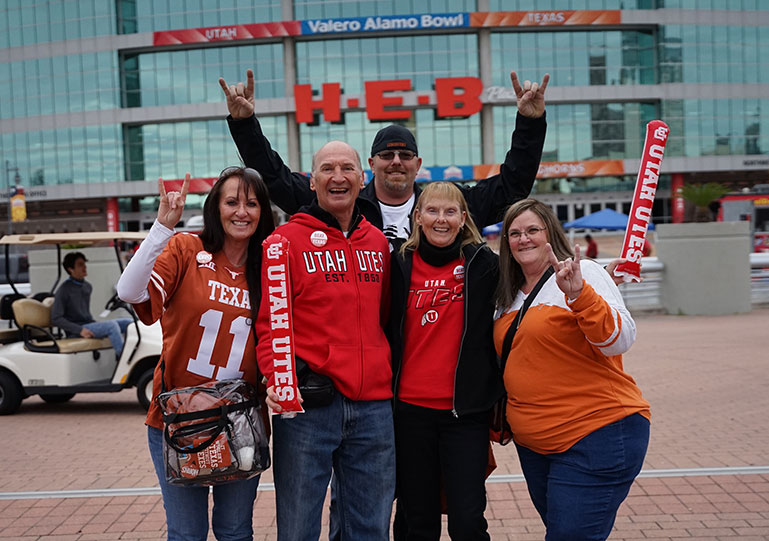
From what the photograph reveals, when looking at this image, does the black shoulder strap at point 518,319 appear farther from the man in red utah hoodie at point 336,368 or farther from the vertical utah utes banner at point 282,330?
the vertical utah utes banner at point 282,330

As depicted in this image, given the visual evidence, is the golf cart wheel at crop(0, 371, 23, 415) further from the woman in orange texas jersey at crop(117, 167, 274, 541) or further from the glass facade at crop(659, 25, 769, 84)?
the glass facade at crop(659, 25, 769, 84)

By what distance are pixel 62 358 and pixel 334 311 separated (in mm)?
6479

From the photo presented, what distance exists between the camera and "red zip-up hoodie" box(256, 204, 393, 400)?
9.30ft

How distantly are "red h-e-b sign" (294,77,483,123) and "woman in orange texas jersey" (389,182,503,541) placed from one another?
43590mm

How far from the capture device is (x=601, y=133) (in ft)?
157

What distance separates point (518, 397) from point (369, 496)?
78 cm

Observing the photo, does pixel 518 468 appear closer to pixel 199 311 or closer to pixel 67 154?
pixel 199 311

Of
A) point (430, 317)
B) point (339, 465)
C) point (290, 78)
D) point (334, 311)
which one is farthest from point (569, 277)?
point (290, 78)

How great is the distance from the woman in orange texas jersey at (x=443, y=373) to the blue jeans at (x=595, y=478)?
0.38m

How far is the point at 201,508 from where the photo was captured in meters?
2.93

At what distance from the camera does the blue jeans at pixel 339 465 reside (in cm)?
286

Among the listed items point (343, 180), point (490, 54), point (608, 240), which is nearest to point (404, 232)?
point (343, 180)

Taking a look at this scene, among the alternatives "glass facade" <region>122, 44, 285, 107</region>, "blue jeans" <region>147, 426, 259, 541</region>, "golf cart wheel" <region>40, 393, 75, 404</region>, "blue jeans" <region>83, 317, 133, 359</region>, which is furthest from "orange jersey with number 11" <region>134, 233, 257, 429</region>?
"glass facade" <region>122, 44, 285, 107</region>

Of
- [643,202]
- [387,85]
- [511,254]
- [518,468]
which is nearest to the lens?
[511,254]
